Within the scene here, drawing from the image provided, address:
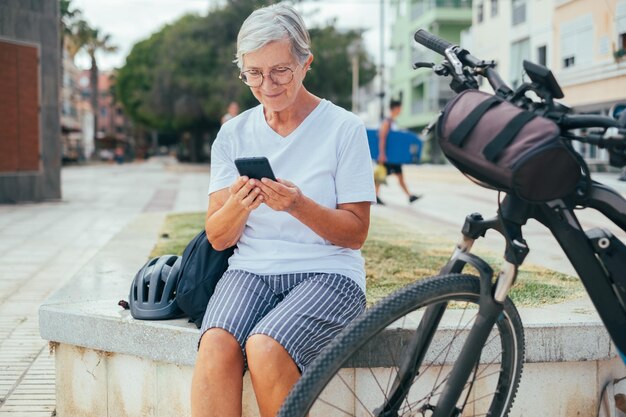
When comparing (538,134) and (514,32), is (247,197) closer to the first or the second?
(538,134)

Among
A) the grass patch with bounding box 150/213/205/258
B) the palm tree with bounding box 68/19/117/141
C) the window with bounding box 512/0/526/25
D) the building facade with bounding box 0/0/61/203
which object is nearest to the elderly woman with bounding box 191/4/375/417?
the grass patch with bounding box 150/213/205/258

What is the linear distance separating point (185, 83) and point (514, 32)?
56.4ft

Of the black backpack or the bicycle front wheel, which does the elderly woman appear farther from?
the bicycle front wheel

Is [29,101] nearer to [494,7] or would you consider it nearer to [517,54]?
[517,54]

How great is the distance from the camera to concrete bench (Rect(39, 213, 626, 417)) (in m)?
2.80

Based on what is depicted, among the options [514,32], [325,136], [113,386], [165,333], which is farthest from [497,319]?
[514,32]

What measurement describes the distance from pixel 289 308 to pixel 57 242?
6.56 m

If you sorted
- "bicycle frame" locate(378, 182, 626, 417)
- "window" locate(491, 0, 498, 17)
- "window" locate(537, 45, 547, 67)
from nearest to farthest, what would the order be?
"bicycle frame" locate(378, 182, 626, 417) → "window" locate(537, 45, 547, 67) → "window" locate(491, 0, 498, 17)

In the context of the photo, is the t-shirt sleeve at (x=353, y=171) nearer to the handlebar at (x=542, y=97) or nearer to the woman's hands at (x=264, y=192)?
the woman's hands at (x=264, y=192)

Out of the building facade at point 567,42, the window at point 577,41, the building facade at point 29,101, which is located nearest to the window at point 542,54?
the building facade at point 567,42

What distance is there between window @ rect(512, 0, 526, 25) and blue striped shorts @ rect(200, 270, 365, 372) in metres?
23.9

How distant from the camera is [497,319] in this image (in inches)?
78.0

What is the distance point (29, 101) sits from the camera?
12969 mm

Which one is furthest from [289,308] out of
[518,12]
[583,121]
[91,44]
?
[91,44]
